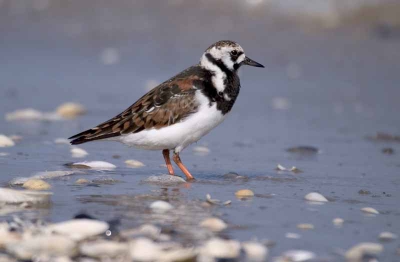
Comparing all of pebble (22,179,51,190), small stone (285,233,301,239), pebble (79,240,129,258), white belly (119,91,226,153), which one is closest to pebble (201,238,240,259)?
pebble (79,240,129,258)

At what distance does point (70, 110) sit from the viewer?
21.4 feet

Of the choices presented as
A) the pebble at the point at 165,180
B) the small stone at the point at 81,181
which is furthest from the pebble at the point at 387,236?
the small stone at the point at 81,181

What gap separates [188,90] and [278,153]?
1179mm

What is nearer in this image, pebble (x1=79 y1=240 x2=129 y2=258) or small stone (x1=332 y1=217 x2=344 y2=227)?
pebble (x1=79 y1=240 x2=129 y2=258)

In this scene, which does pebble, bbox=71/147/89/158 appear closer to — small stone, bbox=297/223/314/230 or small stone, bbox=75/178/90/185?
small stone, bbox=75/178/90/185

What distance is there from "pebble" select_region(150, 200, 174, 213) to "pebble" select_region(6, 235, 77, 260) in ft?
2.61

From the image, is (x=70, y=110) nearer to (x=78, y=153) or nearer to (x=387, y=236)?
(x=78, y=153)

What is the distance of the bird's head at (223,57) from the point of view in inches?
188

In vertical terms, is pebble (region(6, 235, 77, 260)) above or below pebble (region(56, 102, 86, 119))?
below

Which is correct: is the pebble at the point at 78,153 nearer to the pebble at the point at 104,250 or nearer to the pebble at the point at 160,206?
the pebble at the point at 160,206

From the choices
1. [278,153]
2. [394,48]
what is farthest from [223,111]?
[394,48]

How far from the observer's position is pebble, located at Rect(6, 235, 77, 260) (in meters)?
2.91

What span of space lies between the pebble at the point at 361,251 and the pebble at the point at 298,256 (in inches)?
5.3

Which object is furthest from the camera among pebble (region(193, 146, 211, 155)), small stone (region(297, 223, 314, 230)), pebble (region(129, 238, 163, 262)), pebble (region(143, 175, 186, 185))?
pebble (region(193, 146, 211, 155))
